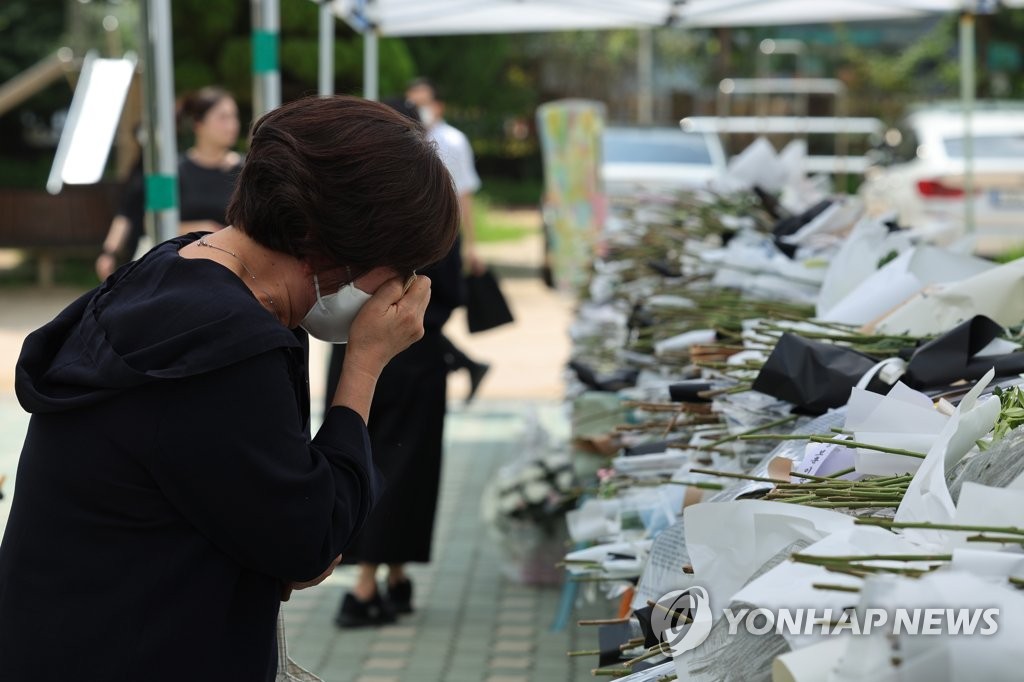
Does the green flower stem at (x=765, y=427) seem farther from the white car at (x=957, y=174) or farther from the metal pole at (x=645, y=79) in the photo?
the metal pole at (x=645, y=79)

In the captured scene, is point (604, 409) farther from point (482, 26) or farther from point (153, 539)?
point (482, 26)

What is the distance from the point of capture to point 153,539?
1658mm

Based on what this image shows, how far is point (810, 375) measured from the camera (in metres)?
2.40

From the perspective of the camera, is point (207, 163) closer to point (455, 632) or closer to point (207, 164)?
point (207, 164)

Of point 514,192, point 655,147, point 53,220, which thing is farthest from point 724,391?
point 514,192

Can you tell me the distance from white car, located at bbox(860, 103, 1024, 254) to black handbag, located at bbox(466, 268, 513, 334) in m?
5.70

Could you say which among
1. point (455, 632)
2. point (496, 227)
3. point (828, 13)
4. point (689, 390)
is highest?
point (828, 13)

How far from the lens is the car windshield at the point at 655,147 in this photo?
1430 cm

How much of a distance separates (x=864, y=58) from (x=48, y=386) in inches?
1080

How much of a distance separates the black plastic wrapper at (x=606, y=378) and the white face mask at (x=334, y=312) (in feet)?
7.43

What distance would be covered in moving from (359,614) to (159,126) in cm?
182

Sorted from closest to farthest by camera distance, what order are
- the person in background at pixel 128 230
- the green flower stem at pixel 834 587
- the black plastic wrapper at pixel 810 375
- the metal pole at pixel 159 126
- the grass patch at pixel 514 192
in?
the green flower stem at pixel 834 587 → the black plastic wrapper at pixel 810 375 → the metal pole at pixel 159 126 → the person in background at pixel 128 230 → the grass patch at pixel 514 192

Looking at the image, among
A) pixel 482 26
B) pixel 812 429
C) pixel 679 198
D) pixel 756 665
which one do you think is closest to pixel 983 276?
pixel 812 429

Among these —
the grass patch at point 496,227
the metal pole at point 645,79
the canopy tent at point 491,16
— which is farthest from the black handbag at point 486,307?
the metal pole at point 645,79
